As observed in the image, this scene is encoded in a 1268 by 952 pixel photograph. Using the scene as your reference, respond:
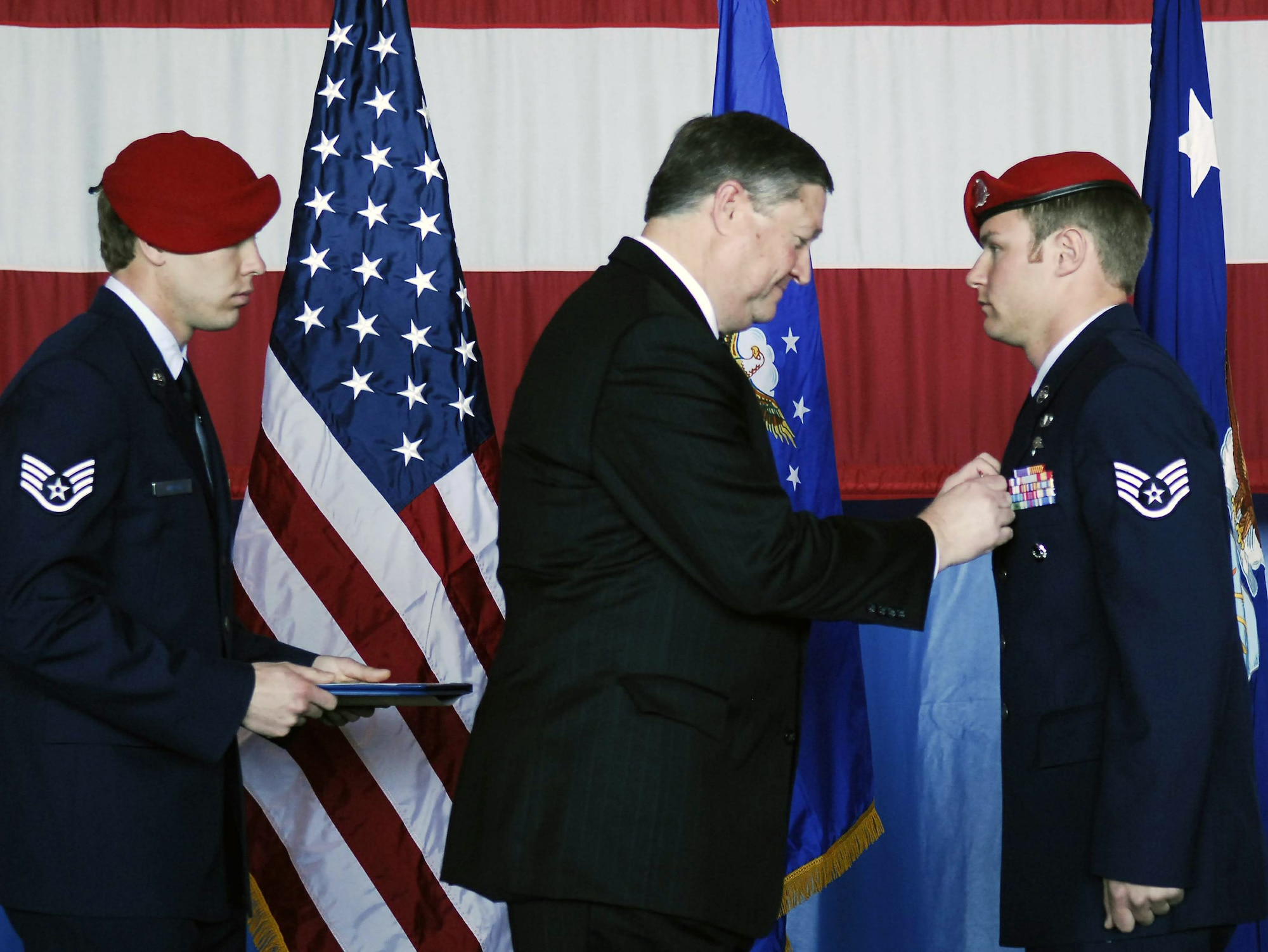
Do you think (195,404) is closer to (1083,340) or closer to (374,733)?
(374,733)

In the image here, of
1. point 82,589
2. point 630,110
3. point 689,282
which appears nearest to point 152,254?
point 82,589

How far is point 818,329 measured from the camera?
111 inches

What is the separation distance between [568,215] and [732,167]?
6.19ft

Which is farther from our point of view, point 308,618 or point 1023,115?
point 1023,115

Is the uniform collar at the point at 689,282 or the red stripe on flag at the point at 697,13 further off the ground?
the red stripe on flag at the point at 697,13

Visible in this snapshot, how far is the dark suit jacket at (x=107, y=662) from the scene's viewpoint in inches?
64.8

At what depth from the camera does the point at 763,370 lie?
278 centimetres

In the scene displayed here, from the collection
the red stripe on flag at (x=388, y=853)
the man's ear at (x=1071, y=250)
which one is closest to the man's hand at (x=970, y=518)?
the man's ear at (x=1071, y=250)

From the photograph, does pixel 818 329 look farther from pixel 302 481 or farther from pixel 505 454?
pixel 505 454

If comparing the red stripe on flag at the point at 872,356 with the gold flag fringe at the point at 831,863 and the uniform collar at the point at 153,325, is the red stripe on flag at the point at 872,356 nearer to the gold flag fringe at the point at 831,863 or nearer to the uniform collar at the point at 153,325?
the gold flag fringe at the point at 831,863

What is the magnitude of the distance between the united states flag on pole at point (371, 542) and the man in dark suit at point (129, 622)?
66cm

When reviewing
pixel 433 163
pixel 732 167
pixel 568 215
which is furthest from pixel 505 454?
pixel 568 215

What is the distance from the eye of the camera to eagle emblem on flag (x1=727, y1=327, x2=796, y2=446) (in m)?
2.75

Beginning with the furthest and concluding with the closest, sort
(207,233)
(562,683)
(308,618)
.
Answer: (308,618)
(207,233)
(562,683)
